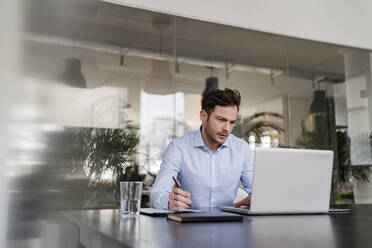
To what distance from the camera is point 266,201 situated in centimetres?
150

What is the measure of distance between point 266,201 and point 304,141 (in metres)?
2.68

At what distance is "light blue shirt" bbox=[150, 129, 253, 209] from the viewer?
231 cm

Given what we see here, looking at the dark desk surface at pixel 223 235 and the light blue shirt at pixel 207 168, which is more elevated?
the light blue shirt at pixel 207 168

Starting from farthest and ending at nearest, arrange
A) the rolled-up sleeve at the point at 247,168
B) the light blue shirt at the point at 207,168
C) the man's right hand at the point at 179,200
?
the rolled-up sleeve at the point at 247,168 < the light blue shirt at the point at 207,168 < the man's right hand at the point at 179,200

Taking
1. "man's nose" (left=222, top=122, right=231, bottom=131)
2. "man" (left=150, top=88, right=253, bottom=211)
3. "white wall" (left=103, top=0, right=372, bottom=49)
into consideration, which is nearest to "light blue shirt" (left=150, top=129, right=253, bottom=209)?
"man" (left=150, top=88, right=253, bottom=211)

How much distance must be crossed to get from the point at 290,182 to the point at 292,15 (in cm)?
318

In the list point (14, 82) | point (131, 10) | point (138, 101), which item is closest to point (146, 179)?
point (138, 101)

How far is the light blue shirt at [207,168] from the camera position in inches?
91.0

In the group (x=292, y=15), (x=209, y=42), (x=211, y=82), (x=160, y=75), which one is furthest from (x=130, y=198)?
(x=292, y=15)

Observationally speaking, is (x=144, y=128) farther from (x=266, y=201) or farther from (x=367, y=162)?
(x=367, y=162)

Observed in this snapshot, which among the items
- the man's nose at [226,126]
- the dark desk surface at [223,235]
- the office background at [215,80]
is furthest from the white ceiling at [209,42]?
the dark desk surface at [223,235]

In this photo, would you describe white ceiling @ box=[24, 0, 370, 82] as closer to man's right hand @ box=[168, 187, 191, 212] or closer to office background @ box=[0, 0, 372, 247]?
office background @ box=[0, 0, 372, 247]

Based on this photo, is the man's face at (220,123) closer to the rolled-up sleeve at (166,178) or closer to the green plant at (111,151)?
the rolled-up sleeve at (166,178)

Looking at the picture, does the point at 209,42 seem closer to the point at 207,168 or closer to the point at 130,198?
the point at 207,168
